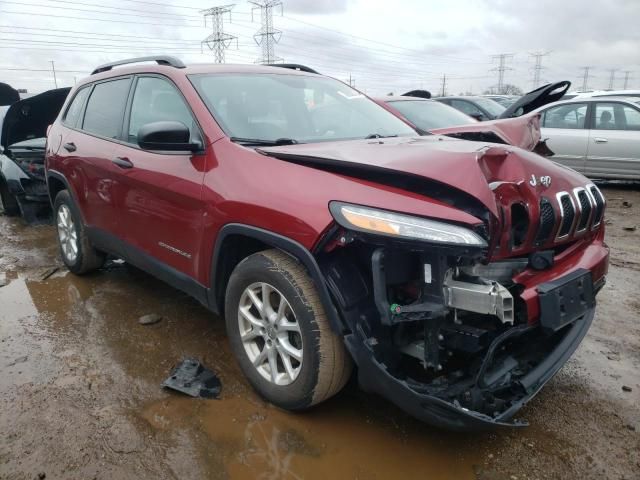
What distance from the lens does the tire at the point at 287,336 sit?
2283 mm

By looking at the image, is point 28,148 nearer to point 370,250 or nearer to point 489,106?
point 370,250

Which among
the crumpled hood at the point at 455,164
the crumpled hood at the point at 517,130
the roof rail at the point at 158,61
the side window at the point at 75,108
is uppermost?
the roof rail at the point at 158,61

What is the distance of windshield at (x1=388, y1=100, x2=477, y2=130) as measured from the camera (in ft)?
21.0

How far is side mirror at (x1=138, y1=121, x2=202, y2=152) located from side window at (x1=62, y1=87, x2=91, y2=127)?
2091 mm

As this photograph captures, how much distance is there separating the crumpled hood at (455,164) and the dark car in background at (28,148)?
5.00m

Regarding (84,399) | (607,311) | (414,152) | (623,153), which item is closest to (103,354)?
(84,399)

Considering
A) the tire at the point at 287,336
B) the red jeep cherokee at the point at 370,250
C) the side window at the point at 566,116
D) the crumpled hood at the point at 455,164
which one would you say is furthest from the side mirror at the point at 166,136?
the side window at the point at 566,116

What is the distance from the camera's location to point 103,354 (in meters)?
3.31

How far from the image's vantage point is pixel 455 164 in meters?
2.16

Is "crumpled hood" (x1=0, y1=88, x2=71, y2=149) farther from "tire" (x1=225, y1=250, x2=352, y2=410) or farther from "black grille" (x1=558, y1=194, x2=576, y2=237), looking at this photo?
"black grille" (x1=558, y1=194, x2=576, y2=237)

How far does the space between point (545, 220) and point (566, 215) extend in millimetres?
169

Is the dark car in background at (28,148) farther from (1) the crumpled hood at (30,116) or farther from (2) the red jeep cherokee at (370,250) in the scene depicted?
(2) the red jeep cherokee at (370,250)

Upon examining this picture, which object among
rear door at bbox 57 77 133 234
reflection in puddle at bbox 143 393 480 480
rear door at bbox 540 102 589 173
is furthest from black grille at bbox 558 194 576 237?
rear door at bbox 540 102 589 173

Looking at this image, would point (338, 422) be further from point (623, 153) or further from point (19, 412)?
point (623, 153)
